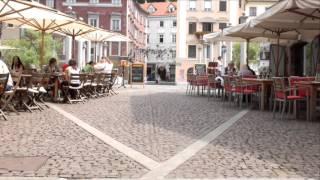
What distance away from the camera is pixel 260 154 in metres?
8.25

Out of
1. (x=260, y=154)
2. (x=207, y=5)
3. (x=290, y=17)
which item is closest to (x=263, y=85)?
(x=290, y=17)

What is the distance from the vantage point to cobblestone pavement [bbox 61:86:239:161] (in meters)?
9.01

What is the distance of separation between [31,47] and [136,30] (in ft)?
134

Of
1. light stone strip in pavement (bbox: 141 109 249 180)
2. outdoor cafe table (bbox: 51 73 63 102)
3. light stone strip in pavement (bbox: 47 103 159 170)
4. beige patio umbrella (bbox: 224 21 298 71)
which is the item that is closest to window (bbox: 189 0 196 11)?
beige patio umbrella (bbox: 224 21 298 71)

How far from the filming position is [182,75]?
69.4 metres

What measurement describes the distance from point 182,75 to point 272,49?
4306 centimetres

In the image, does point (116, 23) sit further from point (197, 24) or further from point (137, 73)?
point (137, 73)

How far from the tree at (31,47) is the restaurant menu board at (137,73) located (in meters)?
13.2

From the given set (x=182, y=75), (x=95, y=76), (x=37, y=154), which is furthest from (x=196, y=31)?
(x=37, y=154)

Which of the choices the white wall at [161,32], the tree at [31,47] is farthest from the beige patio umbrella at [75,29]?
the white wall at [161,32]

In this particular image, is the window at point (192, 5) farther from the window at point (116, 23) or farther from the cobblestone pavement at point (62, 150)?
the cobblestone pavement at point (62, 150)

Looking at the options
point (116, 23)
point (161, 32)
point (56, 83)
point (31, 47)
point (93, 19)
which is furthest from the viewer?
point (161, 32)

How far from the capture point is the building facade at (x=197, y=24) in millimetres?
68750

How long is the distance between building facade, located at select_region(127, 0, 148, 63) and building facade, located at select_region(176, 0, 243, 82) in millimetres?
8196
